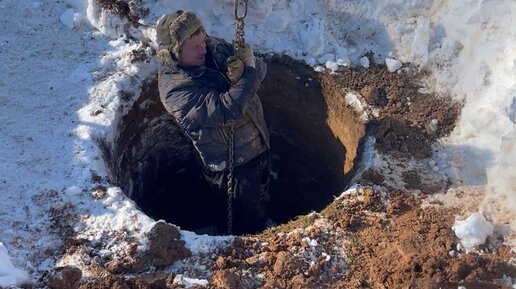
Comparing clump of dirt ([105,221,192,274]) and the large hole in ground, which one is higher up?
the large hole in ground

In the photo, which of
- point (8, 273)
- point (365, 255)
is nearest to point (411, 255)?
point (365, 255)

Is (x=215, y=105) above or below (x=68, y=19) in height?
below

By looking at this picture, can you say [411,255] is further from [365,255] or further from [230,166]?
[230,166]

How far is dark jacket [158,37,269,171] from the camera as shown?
211 inches

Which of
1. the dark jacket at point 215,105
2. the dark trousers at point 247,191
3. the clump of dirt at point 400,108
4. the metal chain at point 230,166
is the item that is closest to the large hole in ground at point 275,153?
the clump of dirt at point 400,108

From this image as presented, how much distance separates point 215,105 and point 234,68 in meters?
0.34

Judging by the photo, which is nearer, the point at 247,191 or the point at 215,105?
the point at 215,105

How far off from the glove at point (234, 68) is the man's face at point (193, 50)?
298mm

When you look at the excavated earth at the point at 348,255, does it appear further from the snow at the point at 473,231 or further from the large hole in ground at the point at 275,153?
the large hole in ground at the point at 275,153

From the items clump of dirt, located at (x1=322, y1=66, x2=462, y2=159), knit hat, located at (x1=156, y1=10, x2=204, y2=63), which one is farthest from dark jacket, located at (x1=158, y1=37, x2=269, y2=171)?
clump of dirt, located at (x1=322, y1=66, x2=462, y2=159)

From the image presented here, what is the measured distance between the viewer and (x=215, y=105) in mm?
5344

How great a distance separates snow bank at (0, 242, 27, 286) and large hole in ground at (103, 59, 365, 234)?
1.39 meters

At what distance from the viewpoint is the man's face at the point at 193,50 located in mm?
5391

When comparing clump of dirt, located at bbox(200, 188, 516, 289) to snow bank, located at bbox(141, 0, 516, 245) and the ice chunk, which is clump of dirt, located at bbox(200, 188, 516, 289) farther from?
the ice chunk
